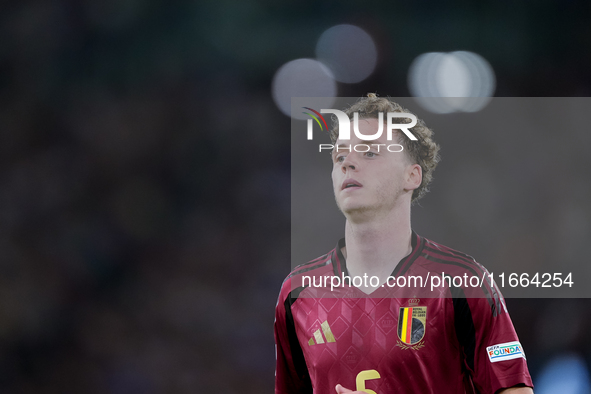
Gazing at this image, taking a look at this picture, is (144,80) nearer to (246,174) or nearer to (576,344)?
(246,174)

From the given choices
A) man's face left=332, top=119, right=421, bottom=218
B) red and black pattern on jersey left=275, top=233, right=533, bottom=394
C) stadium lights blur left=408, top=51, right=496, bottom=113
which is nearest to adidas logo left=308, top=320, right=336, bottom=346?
red and black pattern on jersey left=275, top=233, right=533, bottom=394

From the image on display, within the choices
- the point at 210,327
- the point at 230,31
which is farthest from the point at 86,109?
the point at 210,327

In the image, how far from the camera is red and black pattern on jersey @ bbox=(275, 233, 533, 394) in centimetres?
123

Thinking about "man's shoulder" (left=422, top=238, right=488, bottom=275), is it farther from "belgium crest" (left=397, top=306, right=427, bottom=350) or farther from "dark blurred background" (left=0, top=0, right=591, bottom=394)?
"dark blurred background" (left=0, top=0, right=591, bottom=394)

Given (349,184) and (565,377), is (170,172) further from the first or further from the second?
(565,377)

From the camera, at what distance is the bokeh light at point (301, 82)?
2.44 meters

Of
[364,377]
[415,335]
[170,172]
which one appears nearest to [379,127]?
[415,335]

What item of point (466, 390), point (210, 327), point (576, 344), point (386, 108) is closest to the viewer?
point (466, 390)

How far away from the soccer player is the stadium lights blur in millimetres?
588

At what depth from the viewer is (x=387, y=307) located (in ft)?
4.32

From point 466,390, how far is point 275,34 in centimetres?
222

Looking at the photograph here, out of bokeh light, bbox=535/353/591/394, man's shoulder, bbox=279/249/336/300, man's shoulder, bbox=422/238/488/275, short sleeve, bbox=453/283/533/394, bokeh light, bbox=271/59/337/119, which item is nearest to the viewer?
short sleeve, bbox=453/283/533/394

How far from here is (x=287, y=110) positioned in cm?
268

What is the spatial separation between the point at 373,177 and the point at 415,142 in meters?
0.19
